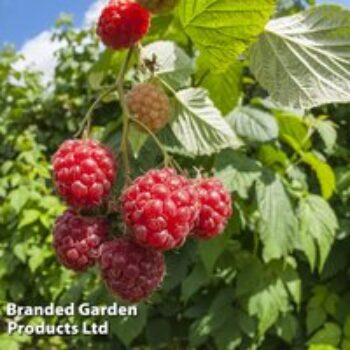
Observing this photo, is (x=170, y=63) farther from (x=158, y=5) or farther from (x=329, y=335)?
(x=329, y=335)

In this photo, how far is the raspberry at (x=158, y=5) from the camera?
0.60m

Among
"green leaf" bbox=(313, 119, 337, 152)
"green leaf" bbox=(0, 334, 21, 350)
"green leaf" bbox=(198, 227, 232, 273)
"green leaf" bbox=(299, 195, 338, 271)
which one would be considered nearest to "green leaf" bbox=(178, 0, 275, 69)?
"green leaf" bbox=(198, 227, 232, 273)

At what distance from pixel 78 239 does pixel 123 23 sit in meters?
0.18

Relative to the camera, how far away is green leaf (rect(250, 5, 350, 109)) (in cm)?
59

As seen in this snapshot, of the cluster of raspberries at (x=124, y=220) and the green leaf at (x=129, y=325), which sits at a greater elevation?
the green leaf at (x=129, y=325)

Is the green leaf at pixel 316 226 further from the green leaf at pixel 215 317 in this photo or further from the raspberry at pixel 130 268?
the raspberry at pixel 130 268

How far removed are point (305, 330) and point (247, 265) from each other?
1.82 ft

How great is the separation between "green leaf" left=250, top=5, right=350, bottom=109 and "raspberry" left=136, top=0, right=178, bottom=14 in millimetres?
84

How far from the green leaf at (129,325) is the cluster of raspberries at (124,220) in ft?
5.43

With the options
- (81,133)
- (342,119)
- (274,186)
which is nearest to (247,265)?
(274,186)

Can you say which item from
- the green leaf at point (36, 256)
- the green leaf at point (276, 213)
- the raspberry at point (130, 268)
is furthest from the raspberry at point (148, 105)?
the green leaf at point (36, 256)

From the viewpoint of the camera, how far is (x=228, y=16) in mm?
590

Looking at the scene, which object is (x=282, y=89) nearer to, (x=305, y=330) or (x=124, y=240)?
(x=124, y=240)

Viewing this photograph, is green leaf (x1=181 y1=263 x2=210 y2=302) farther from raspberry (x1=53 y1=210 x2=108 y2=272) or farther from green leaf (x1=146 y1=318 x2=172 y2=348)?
raspberry (x1=53 y1=210 x2=108 y2=272)
